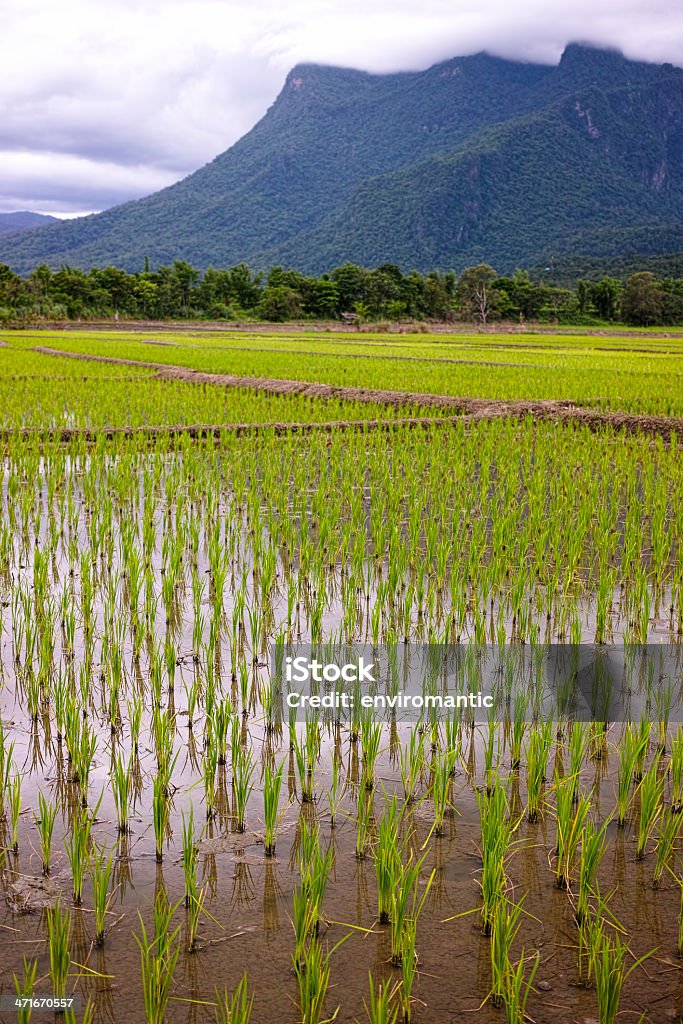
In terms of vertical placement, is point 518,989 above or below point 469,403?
below

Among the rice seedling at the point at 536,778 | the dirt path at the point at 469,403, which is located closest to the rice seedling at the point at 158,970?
the rice seedling at the point at 536,778

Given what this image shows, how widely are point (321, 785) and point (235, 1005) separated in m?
0.91

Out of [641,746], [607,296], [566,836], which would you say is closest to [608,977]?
[566,836]

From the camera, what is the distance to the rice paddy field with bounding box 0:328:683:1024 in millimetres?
1742

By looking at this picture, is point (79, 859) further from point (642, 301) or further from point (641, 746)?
point (642, 301)

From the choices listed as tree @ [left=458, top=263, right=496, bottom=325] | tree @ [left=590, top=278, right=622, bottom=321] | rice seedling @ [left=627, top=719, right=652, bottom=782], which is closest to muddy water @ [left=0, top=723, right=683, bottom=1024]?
rice seedling @ [left=627, top=719, right=652, bottom=782]

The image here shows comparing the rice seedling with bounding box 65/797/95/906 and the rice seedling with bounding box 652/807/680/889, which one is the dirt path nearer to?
the rice seedling with bounding box 652/807/680/889

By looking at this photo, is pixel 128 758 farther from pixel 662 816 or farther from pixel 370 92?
pixel 370 92

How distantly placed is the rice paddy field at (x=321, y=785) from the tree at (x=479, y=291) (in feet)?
152

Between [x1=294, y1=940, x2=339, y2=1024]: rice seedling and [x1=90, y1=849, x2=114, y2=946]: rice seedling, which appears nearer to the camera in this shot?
[x1=294, y1=940, x2=339, y2=1024]: rice seedling

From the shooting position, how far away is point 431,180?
320 ft

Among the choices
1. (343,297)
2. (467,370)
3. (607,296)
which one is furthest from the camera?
(343,297)

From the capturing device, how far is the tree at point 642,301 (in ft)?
151

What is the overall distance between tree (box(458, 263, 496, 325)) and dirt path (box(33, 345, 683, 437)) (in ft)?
125
